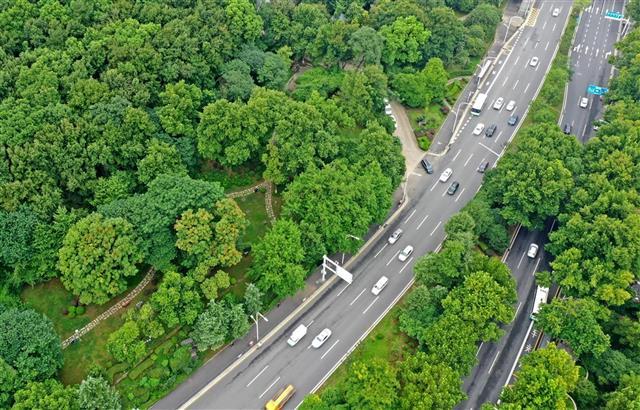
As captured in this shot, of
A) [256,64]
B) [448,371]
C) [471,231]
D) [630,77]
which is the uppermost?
[256,64]

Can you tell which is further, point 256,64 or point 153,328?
point 256,64

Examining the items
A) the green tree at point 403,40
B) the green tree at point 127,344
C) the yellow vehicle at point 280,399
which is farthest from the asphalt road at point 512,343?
the green tree at point 403,40

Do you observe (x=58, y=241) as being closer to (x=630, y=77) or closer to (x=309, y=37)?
(x=309, y=37)

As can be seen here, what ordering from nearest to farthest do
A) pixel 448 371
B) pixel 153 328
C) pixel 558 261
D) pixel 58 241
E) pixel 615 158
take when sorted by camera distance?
1. pixel 448 371
2. pixel 153 328
3. pixel 58 241
4. pixel 558 261
5. pixel 615 158

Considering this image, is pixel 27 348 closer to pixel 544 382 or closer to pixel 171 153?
pixel 171 153

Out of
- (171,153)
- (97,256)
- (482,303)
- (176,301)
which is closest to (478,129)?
(482,303)

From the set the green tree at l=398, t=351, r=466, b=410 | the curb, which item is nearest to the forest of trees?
the curb

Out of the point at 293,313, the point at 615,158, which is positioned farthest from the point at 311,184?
the point at 615,158

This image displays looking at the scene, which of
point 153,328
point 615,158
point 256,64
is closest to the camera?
point 153,328
